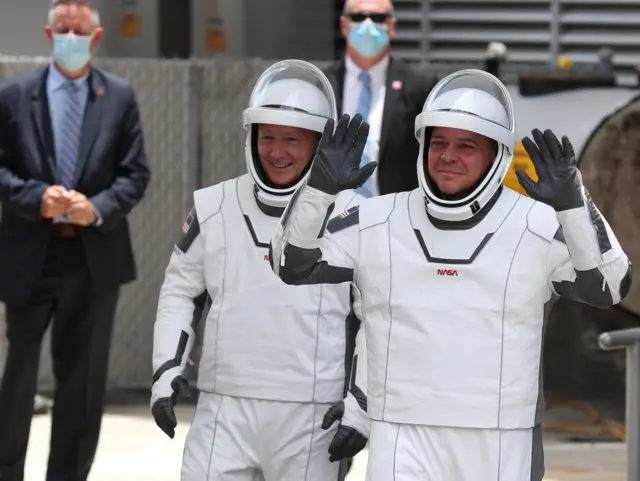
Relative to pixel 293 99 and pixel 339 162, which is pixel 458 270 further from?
pixel 293 99

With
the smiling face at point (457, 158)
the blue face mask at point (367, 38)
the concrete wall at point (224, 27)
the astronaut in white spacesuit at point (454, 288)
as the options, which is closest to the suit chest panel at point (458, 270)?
the astronaut in white spacesuit at point (454, 288)

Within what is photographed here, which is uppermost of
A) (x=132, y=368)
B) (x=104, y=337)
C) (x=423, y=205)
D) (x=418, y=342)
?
(x=423, y=205)

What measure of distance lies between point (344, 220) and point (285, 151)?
16.7 inches

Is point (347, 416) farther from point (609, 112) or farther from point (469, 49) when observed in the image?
point (469, 49)

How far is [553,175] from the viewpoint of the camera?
3473 millimetres

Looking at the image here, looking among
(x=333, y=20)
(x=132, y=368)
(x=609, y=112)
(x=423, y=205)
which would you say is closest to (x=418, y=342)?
(x=423, y=205)

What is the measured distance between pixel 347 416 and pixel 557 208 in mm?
862

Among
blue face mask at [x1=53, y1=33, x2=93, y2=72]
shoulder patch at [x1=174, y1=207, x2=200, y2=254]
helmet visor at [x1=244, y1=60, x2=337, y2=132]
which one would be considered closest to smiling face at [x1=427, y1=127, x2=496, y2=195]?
helmet visor at [x1=244, y1=60, x2=337, y2=132]

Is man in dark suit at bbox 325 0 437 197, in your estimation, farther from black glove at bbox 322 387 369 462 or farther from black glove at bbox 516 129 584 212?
black glove at bbox 516 129 584 212

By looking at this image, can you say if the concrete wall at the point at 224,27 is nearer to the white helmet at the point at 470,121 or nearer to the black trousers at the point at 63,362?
the black trousers at the point at 63,362

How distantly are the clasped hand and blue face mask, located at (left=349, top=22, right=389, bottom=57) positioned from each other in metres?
1.32

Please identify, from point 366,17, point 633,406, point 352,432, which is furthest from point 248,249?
point 366,17

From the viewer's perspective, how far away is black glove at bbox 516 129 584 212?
3.45 metres

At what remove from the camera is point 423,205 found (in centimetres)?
375
